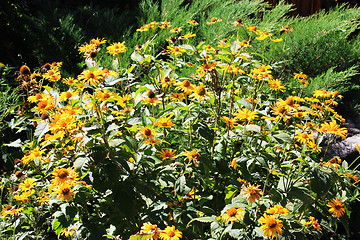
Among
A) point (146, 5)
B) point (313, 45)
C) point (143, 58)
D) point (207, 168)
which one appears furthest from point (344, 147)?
point (146, 5)

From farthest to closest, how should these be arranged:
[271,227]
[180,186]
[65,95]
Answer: [65,95], [180,186], [271,227]

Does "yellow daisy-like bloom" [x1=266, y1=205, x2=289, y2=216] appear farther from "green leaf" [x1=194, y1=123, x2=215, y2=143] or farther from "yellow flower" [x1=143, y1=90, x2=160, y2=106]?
"yellow flower" [x1=143, y1=90, x2=160, y2=106]

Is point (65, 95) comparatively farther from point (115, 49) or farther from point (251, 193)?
point (251, 193)

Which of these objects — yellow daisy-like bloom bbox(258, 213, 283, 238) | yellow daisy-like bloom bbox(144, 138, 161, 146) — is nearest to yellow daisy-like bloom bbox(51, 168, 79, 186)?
yellow daisy-like bloom bbox(144, 138, 161, 146)

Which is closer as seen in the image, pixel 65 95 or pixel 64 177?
pixel 64 177

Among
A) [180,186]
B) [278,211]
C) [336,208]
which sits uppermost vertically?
[180,186]

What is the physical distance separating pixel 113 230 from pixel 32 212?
54 centimetres

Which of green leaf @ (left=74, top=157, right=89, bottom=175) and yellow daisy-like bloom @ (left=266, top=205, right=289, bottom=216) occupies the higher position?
green leaf @ (left=74, top=157, right=89, bottom=175)

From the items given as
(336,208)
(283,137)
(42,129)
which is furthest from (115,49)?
(336,208)

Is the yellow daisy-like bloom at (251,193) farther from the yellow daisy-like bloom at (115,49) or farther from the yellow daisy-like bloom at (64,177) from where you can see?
the yellow daisy-like bloom at (115,49)

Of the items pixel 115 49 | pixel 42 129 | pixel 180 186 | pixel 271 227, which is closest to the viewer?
pixel 271 227

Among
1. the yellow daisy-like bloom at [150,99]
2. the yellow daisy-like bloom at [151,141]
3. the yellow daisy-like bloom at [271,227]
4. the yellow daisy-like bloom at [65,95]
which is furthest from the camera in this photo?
the yellow daisy-like bloom at [65,95]

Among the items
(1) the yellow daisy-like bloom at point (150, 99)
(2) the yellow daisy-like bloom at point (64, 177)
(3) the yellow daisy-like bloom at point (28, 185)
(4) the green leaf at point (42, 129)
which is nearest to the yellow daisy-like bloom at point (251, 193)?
(1) the yellow daisy-like bloom at point (150, 99)

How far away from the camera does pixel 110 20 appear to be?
3.68m
